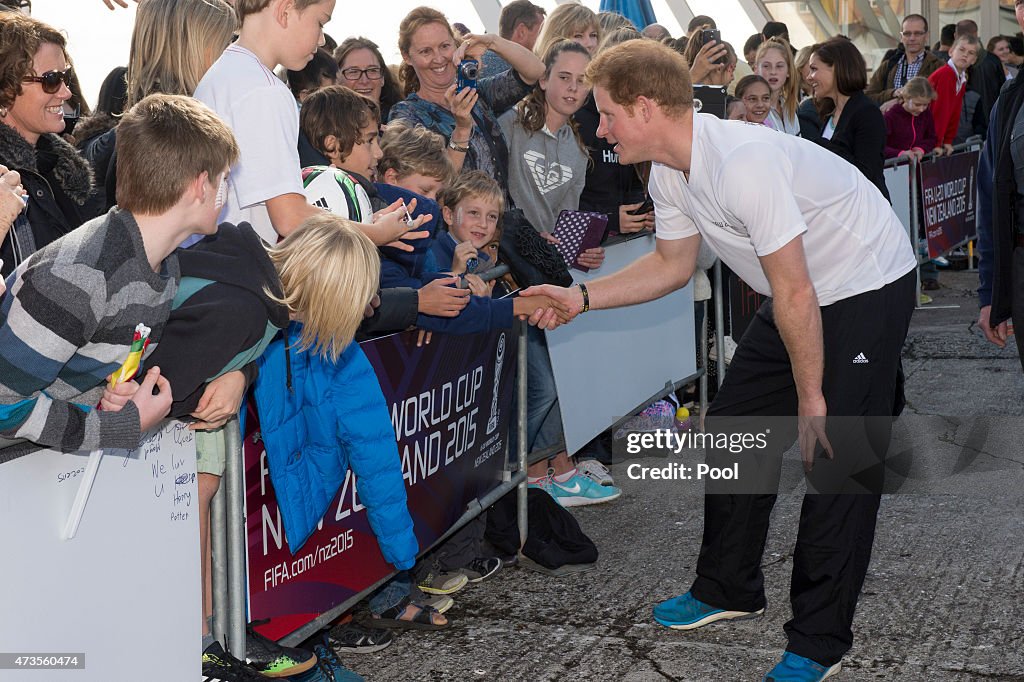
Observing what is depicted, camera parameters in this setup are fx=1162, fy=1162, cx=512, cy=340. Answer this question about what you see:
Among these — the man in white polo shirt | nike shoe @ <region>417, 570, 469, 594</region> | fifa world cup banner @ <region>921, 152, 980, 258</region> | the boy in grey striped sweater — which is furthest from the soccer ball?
fifa world cup banner @ <region>921, 152, 980, 258</region>

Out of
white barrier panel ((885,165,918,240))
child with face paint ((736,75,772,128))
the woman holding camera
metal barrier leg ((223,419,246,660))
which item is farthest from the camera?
white barrier panel ((885,165,918,240))

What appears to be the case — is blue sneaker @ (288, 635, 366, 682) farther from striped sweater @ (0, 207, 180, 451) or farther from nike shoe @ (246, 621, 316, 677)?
striped sweater @ (0, 207, 180, 451)

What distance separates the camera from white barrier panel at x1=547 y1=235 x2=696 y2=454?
5.08 m

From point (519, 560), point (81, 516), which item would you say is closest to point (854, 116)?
point (519, 560)

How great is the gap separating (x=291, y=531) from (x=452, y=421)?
1.01 metres

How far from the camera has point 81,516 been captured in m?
2.36

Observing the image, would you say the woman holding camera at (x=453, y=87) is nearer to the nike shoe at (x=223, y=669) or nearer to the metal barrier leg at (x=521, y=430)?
the metal barrier leg at (x=521, y=430)

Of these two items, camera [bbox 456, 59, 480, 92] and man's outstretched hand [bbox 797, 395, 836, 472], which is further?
camera [bbox 456, 59, 480, 92]

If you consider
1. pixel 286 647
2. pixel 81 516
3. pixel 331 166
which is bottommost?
pixel 286 647

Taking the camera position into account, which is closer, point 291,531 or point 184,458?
point 184,458

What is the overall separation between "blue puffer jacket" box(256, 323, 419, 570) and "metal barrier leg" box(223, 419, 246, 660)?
184 mm

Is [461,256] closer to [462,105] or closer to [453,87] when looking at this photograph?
[462,105]

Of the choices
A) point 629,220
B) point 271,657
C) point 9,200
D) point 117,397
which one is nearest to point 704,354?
A: point 629,220

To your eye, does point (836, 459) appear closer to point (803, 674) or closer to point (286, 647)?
point (803, 674)
